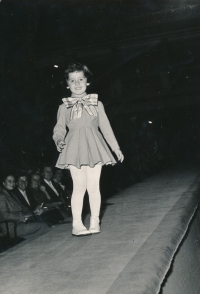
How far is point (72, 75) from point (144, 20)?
4.00 m

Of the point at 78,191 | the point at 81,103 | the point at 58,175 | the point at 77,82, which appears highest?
the point at 77,82

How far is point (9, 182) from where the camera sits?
3.90 metres

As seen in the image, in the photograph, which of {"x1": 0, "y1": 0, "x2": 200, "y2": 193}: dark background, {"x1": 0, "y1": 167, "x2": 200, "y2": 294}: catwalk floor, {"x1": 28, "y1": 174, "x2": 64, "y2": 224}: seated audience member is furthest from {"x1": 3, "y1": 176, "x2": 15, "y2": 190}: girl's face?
{"x1": 0, "y1": 167, "x2": 200, "y2": 294}: catwalk floor

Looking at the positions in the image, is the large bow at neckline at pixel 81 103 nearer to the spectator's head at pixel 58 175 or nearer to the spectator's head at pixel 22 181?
the spectator's head at pixel 22 181

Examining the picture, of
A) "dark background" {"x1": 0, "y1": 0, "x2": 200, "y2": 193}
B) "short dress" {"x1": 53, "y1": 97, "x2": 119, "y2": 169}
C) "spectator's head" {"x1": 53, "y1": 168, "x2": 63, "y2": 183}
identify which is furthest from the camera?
"spectator's head" {"x1": 53, "y1": 168, "x2": 63, "y2": 183}

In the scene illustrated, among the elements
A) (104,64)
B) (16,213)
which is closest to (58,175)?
(16,213)

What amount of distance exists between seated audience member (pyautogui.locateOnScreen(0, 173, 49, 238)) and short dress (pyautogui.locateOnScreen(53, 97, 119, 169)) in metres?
1.91

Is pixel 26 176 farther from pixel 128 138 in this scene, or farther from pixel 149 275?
pixel 128 138

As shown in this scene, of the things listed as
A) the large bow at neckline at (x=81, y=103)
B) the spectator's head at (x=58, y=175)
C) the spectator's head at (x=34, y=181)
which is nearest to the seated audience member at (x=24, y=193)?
the spectator's head at (x=34, y=181)

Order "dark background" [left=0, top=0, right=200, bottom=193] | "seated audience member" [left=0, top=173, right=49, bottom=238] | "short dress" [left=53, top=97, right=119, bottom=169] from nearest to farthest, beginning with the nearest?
"short dress" [left=53, top=97, right=119, bottom=169]
"seated audience member" [left=0, top=173, right=49, bottom=238]
"dark background" [left=0, top=0, right=200, bottom=193]

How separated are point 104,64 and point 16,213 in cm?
489

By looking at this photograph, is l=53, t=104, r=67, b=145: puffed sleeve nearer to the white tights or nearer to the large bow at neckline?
the large bow at neckline

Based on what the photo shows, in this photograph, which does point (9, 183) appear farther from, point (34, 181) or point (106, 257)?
point (106, 257)

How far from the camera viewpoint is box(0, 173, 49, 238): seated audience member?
3.52 metres
